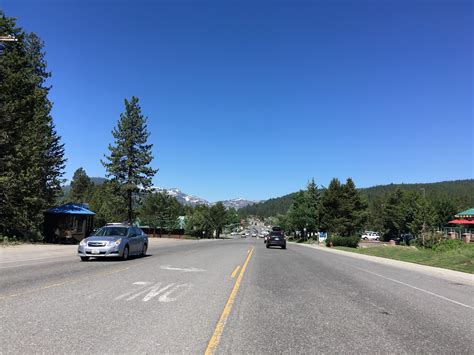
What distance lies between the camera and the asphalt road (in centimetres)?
619

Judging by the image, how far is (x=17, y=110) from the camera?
33.0 metres

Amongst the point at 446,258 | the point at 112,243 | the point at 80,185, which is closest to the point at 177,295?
the point at 112,243

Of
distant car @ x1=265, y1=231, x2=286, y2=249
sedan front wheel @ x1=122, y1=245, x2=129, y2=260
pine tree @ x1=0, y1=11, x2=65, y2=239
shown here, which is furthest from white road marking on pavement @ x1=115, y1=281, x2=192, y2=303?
distant car @ x1=265, y1=231, x2=286, y2=249

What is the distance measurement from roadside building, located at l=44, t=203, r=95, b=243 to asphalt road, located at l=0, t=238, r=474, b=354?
75.4 feet

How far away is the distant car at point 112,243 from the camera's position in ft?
63.2

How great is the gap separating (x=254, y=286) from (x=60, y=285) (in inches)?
206

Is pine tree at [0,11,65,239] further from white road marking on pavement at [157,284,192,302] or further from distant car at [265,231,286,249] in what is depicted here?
white road marking on pavement at [157,284,192,302]

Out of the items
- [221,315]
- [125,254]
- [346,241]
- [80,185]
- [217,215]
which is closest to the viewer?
[221,315]

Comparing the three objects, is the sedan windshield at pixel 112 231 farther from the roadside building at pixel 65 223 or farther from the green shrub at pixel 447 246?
the green shrub at pixel 447 246

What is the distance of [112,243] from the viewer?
19.4 metres

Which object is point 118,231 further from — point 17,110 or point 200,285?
point 17,110

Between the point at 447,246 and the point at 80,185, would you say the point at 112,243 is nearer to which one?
the point at 447,246

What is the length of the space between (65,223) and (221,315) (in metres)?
31.8

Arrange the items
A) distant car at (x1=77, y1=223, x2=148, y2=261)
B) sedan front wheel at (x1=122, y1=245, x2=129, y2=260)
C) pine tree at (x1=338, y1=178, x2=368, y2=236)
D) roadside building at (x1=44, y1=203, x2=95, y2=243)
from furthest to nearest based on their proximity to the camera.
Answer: pine tree at (x1=338, y1=178, x2=368, y2=236) < roadside building at (x1=44, y1=203, x2=95, y2=243) < sedan front wheel at (x1=122, y1=245, x2=129, y2=260) < distant car at (x1=77, y1=223, x2=148, y2=261)
